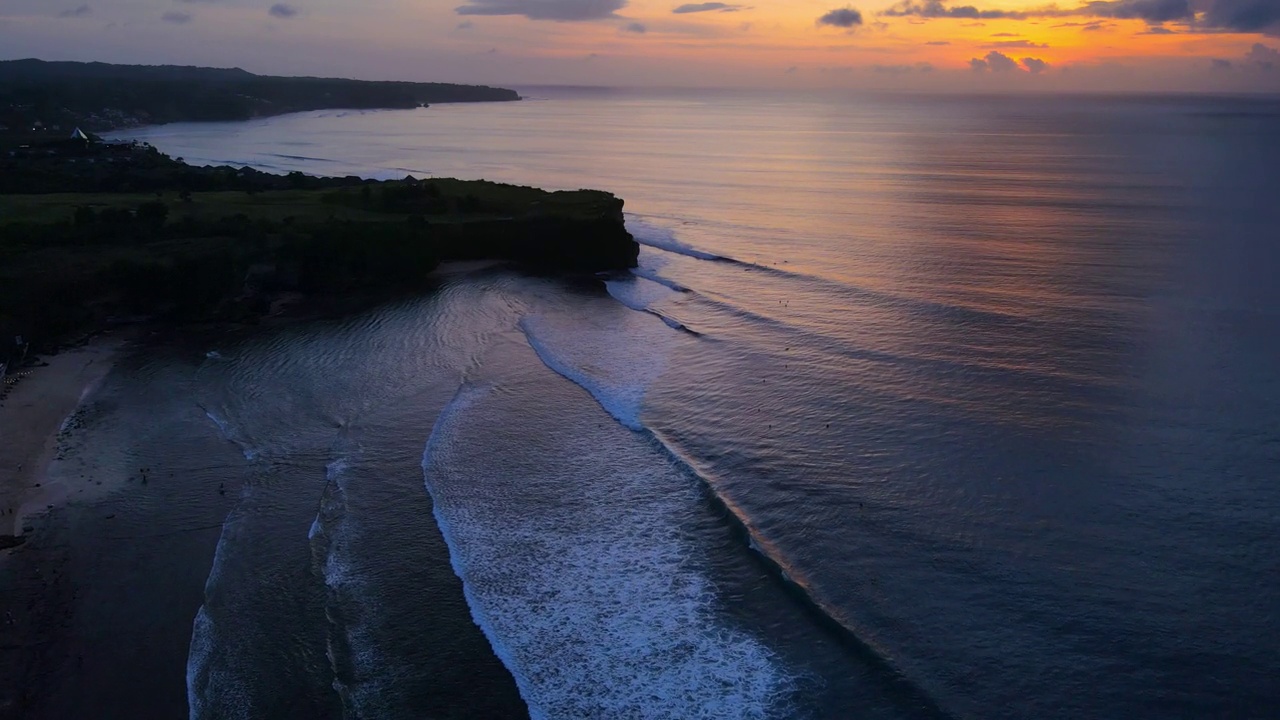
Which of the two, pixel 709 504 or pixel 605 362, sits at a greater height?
pixel 605 362

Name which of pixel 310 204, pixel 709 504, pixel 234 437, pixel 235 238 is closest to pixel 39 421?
pixel 234 437

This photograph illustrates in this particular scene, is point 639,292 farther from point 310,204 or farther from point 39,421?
point 39,421

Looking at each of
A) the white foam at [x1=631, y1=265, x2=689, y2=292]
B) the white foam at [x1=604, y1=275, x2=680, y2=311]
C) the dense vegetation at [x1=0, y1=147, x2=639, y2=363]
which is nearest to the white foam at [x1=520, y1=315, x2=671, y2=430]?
the white foam at [x1=604, y1=275, x2=680, y2=311]

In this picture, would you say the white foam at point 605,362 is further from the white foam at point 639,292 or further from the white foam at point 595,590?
the white foam at point 639,292

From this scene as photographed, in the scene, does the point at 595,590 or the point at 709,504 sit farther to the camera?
the point at 709,504

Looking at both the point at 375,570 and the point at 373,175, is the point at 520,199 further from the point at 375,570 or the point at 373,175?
the point at 375,570

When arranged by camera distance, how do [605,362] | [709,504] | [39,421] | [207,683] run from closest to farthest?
[207,683]
[709,504]
[39,421]
[605,362]
